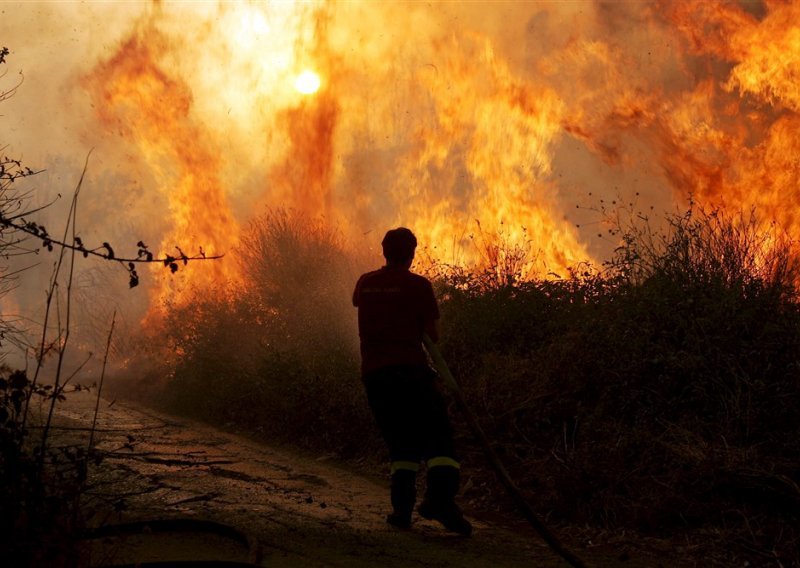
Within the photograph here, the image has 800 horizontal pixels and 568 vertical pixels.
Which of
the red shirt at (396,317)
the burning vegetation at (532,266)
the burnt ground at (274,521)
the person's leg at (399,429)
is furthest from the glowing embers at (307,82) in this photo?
the person's leg at (399,429)

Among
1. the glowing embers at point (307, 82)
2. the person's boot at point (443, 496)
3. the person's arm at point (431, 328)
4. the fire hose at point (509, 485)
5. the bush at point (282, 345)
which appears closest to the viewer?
the fire hose at point (509, 485)

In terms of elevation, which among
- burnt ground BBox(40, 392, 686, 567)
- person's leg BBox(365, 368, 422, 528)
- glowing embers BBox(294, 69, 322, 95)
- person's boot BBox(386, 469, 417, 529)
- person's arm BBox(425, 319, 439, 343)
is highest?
glowing embers BBox(294, 69, 322, 95)

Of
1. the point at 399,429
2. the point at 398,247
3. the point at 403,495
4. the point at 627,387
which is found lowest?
the point at 403,495

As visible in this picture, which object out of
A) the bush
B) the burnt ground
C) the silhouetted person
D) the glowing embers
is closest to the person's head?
the silhouetted person

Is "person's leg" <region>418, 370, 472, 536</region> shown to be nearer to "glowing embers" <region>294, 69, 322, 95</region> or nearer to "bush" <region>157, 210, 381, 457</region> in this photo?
"bush" <region>157, 210, 381, 457</region>

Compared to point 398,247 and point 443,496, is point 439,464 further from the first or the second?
point 398,247

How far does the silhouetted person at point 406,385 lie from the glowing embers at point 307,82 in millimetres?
14260

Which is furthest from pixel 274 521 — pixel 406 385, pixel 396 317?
pixel 396 317

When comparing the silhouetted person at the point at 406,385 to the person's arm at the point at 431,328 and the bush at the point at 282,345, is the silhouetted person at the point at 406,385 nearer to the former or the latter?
the person's arm at the point at 431,328

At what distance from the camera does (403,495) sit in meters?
6.50

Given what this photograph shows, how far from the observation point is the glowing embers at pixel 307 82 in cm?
2005

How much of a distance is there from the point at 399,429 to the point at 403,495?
52 centimetres

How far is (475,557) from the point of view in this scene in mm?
5930

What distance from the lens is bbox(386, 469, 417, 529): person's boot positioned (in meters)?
6.47
